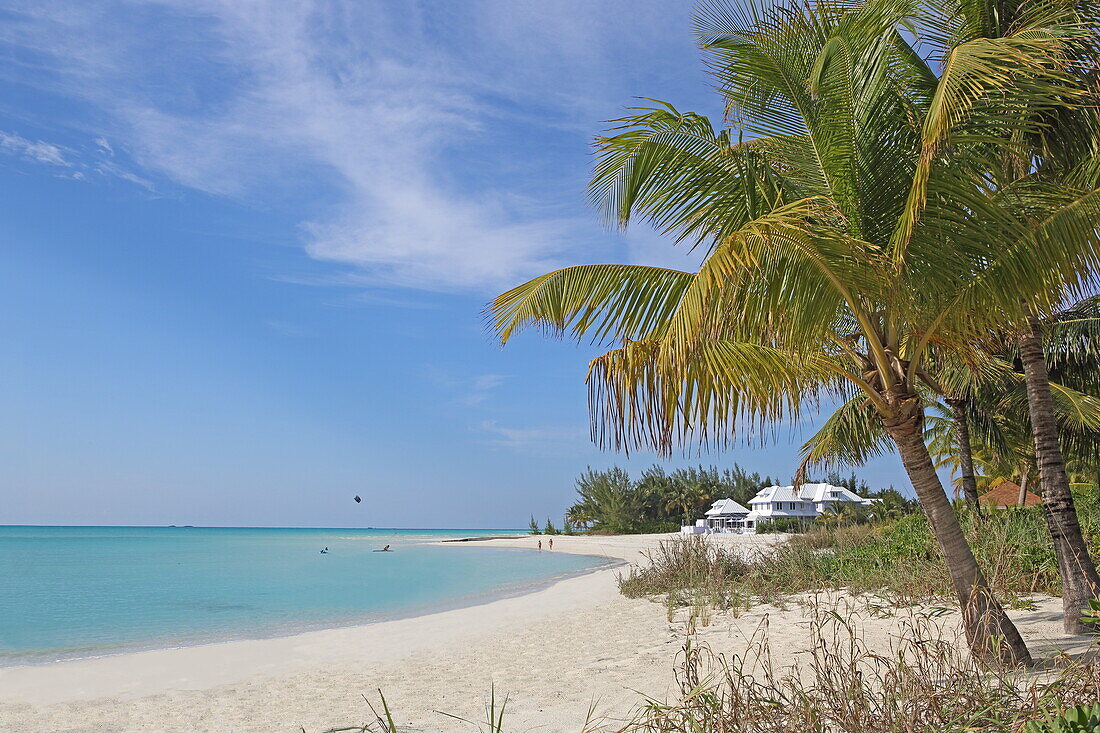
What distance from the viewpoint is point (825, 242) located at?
4.61m

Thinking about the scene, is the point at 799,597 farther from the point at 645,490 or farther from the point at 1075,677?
the point at 645,490

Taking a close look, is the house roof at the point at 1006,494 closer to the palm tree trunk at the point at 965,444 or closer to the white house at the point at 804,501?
the white house at the point at 804,501

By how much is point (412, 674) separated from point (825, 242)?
632 centimetres

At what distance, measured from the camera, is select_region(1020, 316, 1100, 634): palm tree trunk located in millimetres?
6609

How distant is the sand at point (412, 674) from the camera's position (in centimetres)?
624

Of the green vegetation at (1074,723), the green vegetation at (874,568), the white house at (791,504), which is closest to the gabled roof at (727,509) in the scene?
the white house at (791,504)

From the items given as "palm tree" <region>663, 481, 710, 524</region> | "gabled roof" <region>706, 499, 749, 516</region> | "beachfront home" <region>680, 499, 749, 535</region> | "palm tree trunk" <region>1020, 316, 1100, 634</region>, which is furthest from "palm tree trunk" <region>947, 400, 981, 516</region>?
"palm tree" <region>663, 481, 710, 524</region>

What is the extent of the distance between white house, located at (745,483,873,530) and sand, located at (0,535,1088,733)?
108 ft

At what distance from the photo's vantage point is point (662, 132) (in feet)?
19.9

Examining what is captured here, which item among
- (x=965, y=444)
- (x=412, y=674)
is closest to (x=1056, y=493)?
(x=412, y=674)

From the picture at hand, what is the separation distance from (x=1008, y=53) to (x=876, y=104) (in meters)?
1.05

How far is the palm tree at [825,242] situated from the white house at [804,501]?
37.7 m

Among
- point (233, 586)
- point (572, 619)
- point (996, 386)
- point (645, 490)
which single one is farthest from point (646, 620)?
point (645, 490)

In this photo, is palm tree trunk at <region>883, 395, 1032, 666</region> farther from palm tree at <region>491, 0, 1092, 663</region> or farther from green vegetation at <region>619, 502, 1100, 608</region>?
green vegetation at <region>619, 502, 1100, 608</region>
